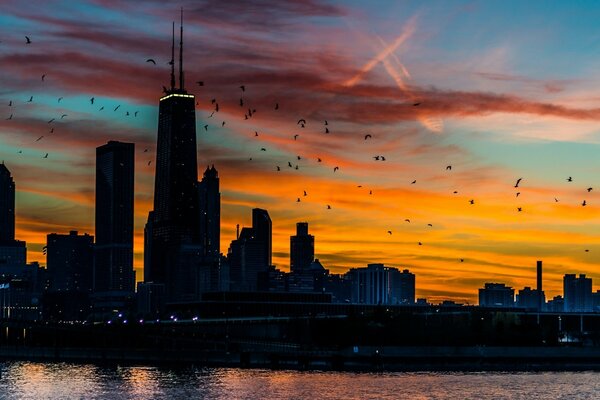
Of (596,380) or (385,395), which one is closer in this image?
(385,395)

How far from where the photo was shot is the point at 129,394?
447 feet

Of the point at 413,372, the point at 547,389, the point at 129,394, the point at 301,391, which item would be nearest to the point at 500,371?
the point at 413,372

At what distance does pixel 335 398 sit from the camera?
422 feet

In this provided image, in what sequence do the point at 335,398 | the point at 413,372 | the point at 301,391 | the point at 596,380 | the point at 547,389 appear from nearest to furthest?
the point at 335,398
the point at 301,391
the point at 547,389
the point at 596,380
the point at 413,372

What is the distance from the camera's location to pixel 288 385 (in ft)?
490

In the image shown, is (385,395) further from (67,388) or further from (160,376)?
(160,376)

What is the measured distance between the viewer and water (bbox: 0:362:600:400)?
135 meters

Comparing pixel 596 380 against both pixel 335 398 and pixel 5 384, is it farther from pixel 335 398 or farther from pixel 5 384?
pixel 5 384

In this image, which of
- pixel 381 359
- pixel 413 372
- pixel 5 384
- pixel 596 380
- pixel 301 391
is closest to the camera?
pixel 301 391

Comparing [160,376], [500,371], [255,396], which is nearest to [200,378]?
[160,376]

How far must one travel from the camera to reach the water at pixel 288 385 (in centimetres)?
13512

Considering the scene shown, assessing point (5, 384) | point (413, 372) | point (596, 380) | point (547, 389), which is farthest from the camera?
point (413, 372)

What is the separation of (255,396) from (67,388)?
2769 centimetres

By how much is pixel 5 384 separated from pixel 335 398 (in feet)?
164
